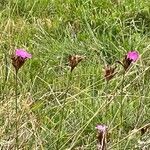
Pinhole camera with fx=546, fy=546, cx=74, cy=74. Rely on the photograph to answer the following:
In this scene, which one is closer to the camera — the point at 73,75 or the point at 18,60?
the point at 18,60

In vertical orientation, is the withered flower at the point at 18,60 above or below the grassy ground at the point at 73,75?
above

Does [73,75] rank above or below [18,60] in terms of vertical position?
below

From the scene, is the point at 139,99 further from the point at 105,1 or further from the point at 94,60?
the point at 105,1

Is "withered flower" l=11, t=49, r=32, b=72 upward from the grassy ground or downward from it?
upward

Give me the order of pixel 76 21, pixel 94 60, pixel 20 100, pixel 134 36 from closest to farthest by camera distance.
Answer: pixel 20 100
pixel 94 60
pixel 134 36
pixel 76 21

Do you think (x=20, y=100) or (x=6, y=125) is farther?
(x=20, y=100)

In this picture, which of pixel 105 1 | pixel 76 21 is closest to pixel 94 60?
pixel 76 21

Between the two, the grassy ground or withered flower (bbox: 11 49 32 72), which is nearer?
withered flower (bbox: 11 49 32 72)

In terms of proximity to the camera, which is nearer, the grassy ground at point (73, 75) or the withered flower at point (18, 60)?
the withered flower at point (18, 60)
